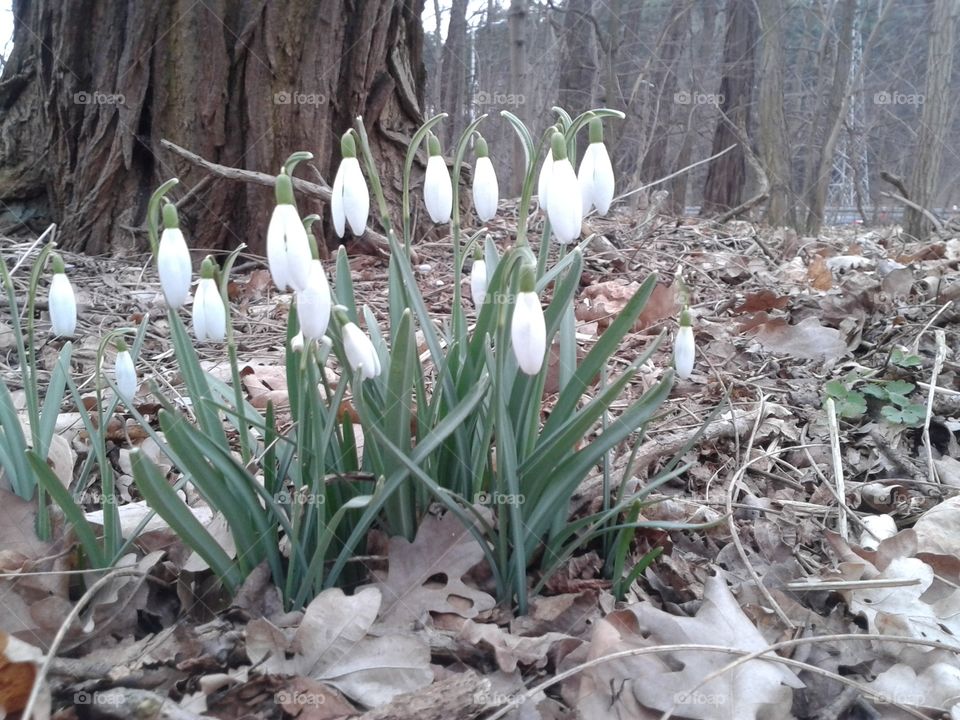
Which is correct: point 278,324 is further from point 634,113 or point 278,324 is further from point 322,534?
point 634,113

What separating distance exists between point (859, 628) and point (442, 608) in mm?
824

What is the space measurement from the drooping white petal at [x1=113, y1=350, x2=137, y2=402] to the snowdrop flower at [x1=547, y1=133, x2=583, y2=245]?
830 millimetres

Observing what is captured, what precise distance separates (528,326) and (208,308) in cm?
57

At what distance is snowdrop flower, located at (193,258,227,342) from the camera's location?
1.31 m

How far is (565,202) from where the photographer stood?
1301mm

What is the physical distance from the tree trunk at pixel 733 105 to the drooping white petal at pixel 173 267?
33.7ft

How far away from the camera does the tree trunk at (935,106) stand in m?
7.34

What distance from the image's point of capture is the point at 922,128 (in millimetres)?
7559

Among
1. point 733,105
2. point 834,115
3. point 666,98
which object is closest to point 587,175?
point 834,115
